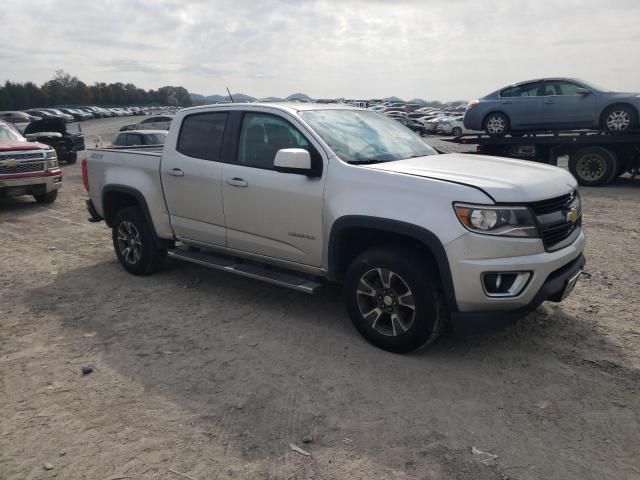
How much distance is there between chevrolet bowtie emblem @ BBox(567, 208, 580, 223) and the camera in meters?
3.97

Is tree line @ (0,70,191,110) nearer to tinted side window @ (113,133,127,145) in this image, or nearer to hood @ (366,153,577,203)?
tinted side window @ (113,133,127,145)

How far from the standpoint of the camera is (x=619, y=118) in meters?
12.0

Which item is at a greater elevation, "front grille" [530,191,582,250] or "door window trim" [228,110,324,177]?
"door window trim" [228,110,324,177]

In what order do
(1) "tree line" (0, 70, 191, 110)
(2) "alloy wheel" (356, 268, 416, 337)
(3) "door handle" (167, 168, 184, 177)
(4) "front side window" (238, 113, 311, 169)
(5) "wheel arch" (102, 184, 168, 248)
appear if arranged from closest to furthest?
(2) "alloy wheel" (356, 268, 416, 337) → (4) "front side window" (238, 113, 311, 169) → (3) "door handle" (167, 168, 184, 177) → (5) "wheel arch" (102, 184, 168, 248) → (1) "tree line" (0, 70, 191, 110)

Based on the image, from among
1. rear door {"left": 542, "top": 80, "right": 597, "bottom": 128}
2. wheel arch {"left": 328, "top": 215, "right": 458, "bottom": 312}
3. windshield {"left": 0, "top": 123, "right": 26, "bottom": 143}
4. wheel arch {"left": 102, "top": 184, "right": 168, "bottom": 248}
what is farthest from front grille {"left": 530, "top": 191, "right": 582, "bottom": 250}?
windshield {"left": 0, "top": 123, "right": 26, "bottom": 143}

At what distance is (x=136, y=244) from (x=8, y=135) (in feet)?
22.9

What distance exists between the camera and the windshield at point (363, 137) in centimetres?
441

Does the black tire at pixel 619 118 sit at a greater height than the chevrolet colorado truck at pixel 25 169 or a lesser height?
greater

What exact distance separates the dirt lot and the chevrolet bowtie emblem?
3.11 ft

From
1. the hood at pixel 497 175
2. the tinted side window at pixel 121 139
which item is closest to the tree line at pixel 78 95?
the tinted side window at pixel 121 139

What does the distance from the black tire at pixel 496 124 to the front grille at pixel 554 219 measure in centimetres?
1018

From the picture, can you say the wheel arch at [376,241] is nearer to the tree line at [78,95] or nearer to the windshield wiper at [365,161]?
the windshield wiper at [365,161]

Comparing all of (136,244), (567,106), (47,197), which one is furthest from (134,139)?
(567,106)

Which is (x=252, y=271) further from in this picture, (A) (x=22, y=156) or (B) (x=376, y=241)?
(A) (x=22, y=156)
